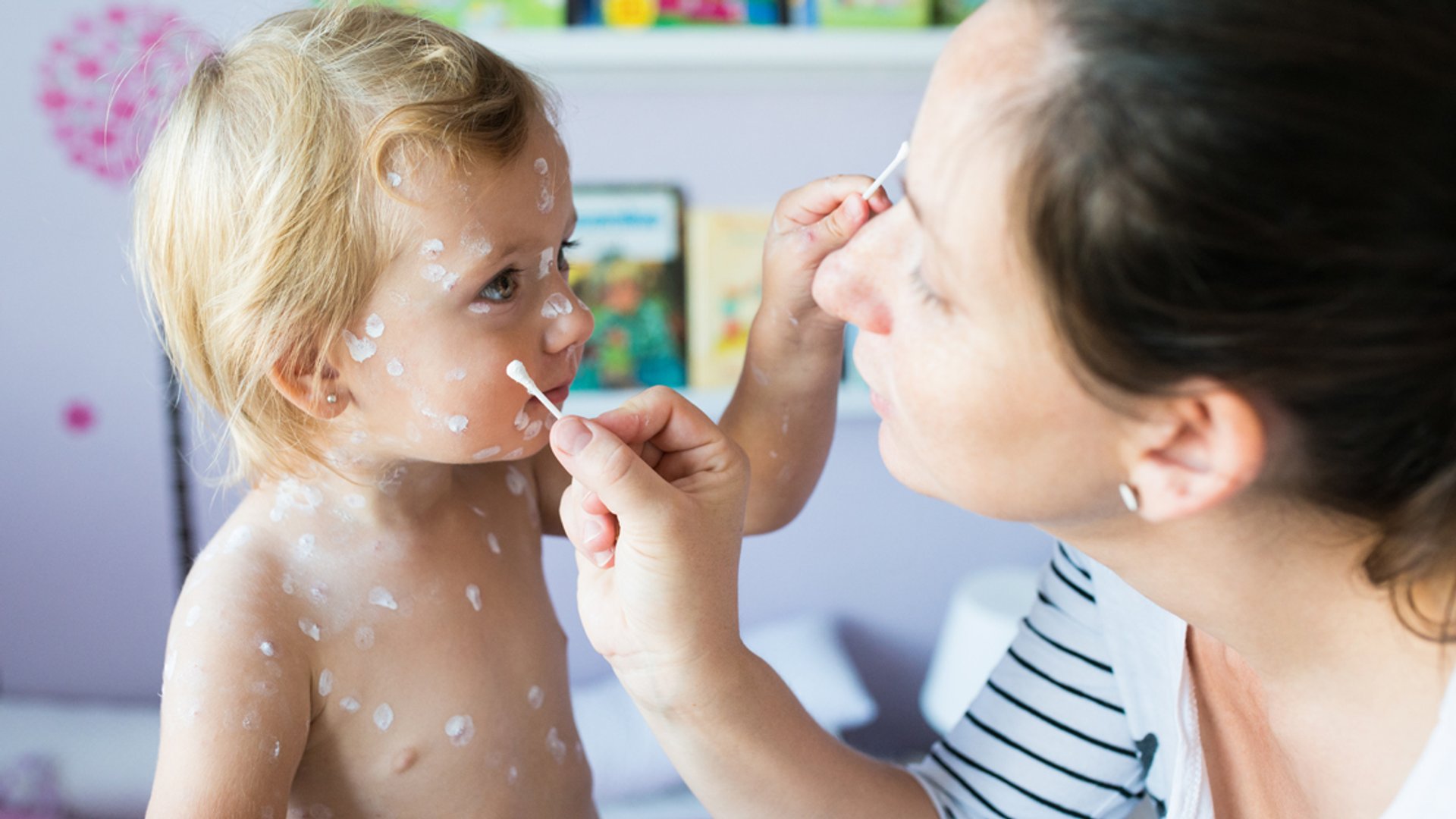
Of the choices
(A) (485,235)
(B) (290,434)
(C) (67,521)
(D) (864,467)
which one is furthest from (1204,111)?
(C) (67,521)

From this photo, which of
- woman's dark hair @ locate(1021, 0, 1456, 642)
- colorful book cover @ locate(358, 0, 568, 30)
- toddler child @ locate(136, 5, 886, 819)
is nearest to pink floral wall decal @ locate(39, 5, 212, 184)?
colorful book cover @ locate(358, 0, 568, 30)

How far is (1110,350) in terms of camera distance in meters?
0.58

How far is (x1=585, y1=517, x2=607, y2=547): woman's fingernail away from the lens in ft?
2.45

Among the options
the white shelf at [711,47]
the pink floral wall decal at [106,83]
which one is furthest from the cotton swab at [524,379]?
the pink floral wall decal at [106,83]

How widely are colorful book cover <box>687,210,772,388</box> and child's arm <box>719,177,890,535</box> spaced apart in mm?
868

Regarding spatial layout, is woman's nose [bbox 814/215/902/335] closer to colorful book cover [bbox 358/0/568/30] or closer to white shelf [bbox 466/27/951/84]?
white shelf [bbox 466/27/951/84]

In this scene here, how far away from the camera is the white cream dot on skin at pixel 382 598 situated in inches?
36.8

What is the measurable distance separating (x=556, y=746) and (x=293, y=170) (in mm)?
573

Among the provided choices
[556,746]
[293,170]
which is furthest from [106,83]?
[556,746]

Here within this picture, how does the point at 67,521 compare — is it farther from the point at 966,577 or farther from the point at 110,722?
the point at 966,577

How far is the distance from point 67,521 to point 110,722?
1.52ft

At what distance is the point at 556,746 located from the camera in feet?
3.34

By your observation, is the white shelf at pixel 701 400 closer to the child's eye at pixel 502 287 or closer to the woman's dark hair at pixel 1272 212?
the child's eye at pixel 502 287

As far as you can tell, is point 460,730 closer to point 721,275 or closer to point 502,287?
point 502,287
